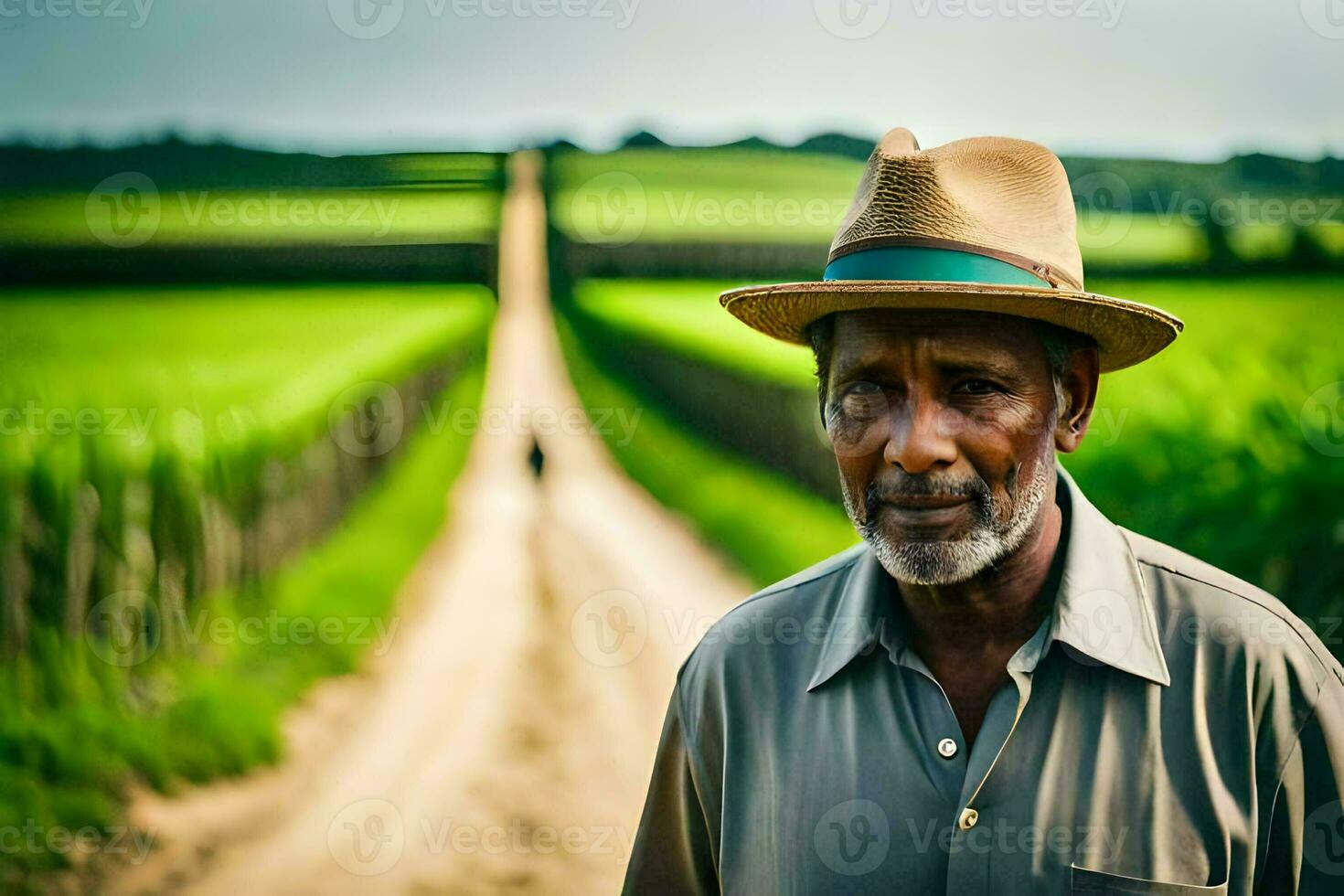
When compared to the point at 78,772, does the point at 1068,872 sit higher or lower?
higher

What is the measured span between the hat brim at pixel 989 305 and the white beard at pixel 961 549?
270 millimetres

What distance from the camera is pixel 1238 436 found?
5039mm

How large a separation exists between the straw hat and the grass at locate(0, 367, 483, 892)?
3594 millimetres

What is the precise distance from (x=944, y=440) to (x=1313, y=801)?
0.75 metres

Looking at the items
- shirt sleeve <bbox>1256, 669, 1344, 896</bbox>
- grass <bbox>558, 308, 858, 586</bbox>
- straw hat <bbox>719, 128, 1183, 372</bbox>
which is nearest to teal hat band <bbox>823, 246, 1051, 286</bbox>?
straw hat <bbox>719, 128, 1183, 372</bbox>

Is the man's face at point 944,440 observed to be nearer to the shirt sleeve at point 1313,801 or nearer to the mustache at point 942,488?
the mustache at point 942,488

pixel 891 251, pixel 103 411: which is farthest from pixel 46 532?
pixel 891 251

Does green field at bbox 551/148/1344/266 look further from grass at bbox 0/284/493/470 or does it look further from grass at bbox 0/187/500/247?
grass at bbox 0/284/493/470

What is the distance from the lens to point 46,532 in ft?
17.1

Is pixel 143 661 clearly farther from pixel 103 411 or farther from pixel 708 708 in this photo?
pixel 708 708

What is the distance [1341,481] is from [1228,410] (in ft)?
1.67

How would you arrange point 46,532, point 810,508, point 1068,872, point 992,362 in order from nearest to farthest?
point 1068,872
point 992,362
point 46,532
point 810,508

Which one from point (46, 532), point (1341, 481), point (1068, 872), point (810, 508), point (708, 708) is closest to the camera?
point (1068, 872)

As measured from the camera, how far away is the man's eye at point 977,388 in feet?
6.50
